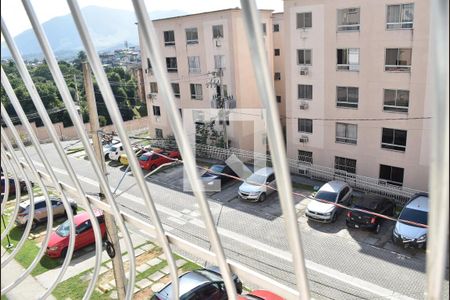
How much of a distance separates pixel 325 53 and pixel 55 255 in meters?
Answer: 7.33

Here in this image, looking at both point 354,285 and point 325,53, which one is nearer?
point 354,285

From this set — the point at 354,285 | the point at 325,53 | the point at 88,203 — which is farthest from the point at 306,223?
the point at 88,203

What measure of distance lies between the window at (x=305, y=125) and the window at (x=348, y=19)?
247 cm

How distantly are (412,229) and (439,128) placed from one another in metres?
7.21

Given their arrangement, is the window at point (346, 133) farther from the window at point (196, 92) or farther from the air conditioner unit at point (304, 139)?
the window at point (196, 92)

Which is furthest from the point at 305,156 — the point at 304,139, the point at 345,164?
the point at 345,164

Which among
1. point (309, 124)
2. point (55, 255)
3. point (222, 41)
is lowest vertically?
point (55, 255)

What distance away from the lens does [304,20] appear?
390 inches

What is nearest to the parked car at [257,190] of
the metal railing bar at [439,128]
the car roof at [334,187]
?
the car roof at [334,187]

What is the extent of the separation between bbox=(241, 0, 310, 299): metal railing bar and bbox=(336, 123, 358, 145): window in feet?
30.4

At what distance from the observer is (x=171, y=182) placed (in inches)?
441

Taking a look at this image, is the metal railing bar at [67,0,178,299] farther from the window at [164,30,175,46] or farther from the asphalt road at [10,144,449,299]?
the window at [164,30,175,46]

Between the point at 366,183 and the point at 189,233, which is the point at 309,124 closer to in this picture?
the point at 366,183

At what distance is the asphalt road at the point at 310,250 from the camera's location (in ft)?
19.9
